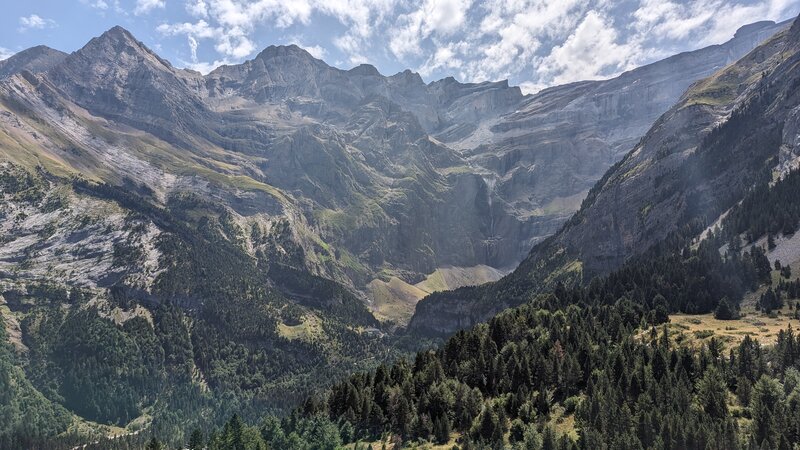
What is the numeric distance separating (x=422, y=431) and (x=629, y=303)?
8172 cm

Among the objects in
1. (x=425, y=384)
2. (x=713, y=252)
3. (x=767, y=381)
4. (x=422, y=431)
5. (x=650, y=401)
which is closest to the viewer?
(x=767, y=381)

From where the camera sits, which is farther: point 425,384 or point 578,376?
point 425,384

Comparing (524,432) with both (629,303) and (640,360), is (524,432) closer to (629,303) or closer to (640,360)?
(640,360)

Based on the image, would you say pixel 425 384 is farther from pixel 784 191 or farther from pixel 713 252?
pixel 784 191

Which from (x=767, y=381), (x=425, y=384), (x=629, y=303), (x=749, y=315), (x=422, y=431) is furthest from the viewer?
(x=629, y=303)

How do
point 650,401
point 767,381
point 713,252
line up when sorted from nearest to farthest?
point 767,381 → point 650,401 → point 713,252

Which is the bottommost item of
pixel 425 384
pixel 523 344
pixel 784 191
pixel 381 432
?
pixel 381 432

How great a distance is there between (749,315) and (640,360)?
60325 mm

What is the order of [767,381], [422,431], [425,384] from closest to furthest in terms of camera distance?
[767,381], [422,431], [425,384]

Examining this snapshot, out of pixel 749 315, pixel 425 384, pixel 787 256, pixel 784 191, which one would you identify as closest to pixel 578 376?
pixel 425 384

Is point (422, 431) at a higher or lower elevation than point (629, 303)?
lower

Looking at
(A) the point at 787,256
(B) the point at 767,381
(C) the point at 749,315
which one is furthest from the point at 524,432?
(A) the point at 787,256

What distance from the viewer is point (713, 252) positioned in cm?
17950

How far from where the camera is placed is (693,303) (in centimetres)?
15750
